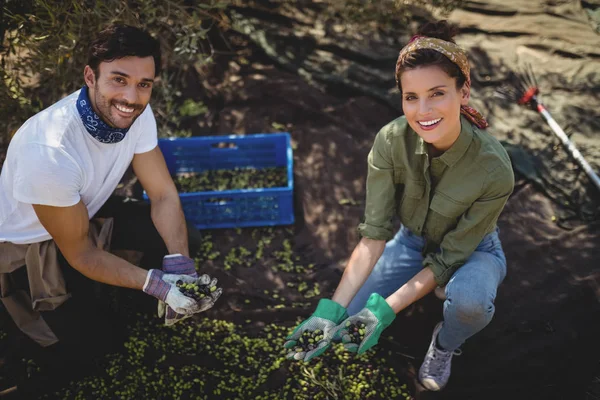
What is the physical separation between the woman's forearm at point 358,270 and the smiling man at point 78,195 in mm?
549

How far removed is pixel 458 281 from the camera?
2.21 metres

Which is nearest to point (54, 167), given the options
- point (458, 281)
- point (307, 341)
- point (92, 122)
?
point (92, 122)

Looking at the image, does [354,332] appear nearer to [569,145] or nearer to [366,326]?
[366,326]

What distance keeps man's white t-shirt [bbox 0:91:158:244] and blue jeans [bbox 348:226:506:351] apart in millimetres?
1347

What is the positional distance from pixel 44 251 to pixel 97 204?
0.31 metres

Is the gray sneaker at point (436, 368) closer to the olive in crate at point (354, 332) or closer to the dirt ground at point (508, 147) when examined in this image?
the dirt ground at point (508, 147)

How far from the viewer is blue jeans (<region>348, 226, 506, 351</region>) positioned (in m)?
2.18

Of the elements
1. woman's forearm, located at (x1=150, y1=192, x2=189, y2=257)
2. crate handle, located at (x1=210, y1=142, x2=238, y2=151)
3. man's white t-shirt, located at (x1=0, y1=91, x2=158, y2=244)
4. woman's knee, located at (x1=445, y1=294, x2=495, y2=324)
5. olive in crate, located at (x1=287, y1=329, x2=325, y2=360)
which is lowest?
olive in crate, located at (x1=287, y1=329, x2=325, y2=360)

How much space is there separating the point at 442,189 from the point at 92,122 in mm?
1508

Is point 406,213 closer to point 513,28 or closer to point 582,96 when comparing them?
point 582,96

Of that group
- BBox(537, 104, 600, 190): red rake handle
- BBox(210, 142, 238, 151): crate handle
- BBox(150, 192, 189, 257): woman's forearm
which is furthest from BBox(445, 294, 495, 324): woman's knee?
BBox(210, 142, 238, 151): crate handle

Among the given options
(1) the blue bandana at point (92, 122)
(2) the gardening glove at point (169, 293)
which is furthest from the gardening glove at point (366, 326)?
(1) the blue bandana at point (92, 122)

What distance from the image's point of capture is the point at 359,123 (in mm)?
3873

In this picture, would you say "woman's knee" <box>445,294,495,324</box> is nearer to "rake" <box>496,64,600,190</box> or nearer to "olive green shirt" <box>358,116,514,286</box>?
"olive green shirt" <box>358,116,514,286</box>
